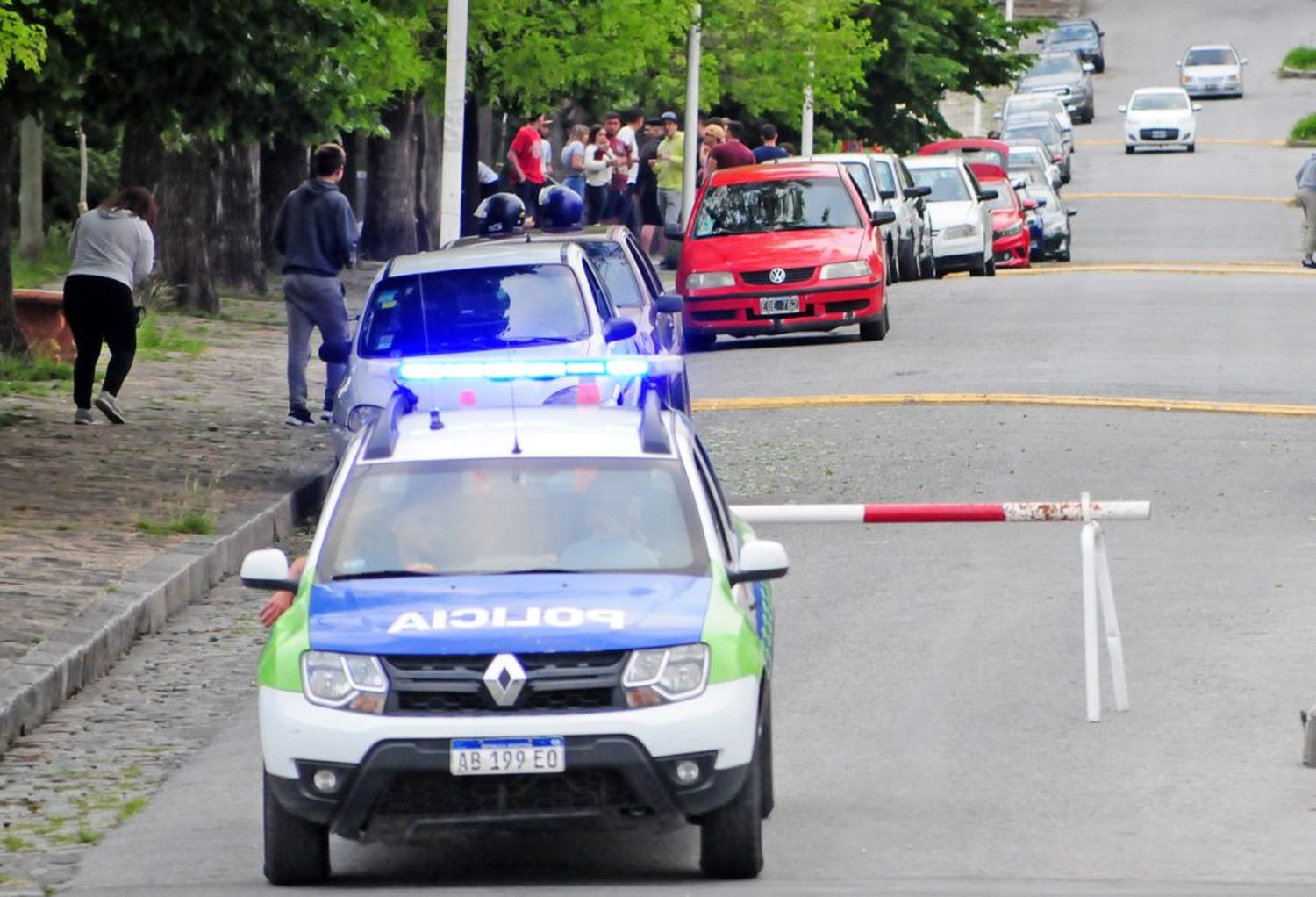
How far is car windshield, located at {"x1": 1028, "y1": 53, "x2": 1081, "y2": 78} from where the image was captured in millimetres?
81875

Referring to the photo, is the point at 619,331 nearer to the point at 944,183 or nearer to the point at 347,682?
the point at 347,682

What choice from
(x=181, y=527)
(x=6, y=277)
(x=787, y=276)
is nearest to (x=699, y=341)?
(x=787, y=276)

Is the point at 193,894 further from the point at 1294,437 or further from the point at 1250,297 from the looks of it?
A: the point at 1250,297

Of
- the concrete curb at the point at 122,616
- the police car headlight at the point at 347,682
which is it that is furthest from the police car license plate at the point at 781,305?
the police car headlight at the point at 347,682

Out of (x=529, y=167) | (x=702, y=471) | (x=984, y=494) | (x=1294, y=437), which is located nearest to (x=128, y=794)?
(x=702, y=471)

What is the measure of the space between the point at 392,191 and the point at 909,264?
7.75 meters

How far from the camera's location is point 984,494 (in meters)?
16.8

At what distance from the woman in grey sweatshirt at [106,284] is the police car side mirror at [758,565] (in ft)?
39.4

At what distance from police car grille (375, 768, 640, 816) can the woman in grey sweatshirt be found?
12391mm

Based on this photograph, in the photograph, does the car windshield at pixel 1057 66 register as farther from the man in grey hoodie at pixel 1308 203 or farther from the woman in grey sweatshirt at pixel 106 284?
the woman in grey sweatshirt at pixel 106 284

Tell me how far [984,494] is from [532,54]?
669 inches

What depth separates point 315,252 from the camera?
20047 mm

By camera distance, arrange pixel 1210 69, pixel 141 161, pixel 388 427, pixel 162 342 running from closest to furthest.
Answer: pixel 388 427
pixel 162 342
pixel 141 161
pixel 1210 69

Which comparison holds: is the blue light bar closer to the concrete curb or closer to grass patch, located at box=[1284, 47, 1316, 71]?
the concrete curb
